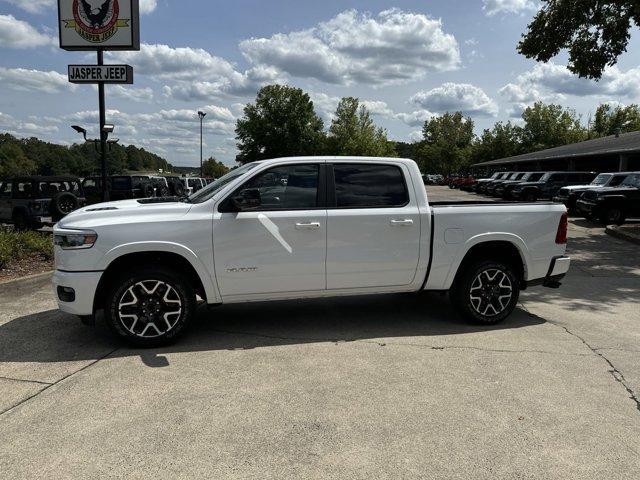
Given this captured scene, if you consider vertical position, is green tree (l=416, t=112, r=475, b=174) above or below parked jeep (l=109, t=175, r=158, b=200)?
above

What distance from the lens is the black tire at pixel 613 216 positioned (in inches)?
667

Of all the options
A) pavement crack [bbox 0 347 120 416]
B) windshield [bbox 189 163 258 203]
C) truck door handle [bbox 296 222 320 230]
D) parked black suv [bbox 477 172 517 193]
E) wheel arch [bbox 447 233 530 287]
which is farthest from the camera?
parked black suv [bbox 477 172 517 193]

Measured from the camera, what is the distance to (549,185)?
27.7 metres

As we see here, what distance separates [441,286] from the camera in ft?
18.1

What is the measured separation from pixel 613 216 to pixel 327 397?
1655 cm

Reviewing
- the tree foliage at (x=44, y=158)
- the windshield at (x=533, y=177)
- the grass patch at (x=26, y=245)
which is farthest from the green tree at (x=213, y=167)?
the grass patch at (x=26, y=245)

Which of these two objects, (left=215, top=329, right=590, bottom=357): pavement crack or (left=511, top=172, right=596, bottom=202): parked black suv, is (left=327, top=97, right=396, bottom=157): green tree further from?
(left=215, top=329, right=590, bottom=357): pavement crack

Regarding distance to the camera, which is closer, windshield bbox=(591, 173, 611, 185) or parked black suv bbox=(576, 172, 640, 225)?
parked black suv bbox=(576, 172, 640, 225)

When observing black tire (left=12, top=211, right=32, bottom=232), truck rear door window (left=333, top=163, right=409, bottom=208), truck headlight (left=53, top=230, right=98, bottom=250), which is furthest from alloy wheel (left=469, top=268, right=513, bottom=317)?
black tire (left=12, top=211, right=32, bottom=232)

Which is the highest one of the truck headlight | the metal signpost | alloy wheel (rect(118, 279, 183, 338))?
the metal signpost

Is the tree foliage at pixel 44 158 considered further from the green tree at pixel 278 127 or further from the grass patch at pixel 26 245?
the grass patch at pixel 26 245

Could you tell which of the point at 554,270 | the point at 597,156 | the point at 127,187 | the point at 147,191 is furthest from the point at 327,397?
the point at 597,156

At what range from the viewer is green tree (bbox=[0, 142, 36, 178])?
96.8 m

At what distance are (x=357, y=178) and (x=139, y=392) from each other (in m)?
2.90
